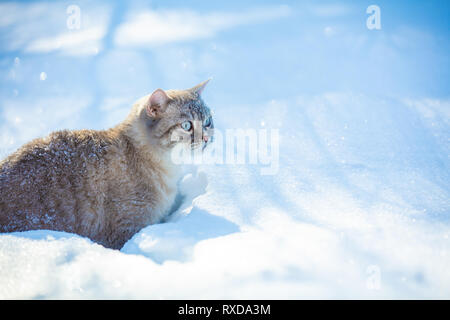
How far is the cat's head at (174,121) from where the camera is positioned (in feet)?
7.49

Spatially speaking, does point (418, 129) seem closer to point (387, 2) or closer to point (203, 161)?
point (203, 161)

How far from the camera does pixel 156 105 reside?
2283mm

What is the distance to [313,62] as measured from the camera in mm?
4168

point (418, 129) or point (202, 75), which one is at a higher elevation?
point (202, 75)

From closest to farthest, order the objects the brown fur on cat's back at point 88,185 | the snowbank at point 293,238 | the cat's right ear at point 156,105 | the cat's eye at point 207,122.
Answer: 1. the snowbank at point 293,238
2. the brown fur on cat's back at point 88,185
3. the cat's right ear at point 156,105
4. the cat's eye at point 207,122

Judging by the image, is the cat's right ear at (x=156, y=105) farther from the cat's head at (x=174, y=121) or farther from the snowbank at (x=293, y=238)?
the snowbank at (x=293, y=238)

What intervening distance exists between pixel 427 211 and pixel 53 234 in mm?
2152

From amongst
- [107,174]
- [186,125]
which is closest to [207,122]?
[186,125]

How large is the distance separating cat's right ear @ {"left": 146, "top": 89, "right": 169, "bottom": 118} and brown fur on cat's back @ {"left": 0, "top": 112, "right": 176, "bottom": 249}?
16cm

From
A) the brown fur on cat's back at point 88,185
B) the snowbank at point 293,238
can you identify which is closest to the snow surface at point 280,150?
the snowbank at point 293,238

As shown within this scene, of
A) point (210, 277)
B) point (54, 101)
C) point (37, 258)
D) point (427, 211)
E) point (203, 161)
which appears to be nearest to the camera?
point (210, 277)

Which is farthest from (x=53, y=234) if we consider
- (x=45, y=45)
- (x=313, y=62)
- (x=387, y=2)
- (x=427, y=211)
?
(x=387, y=2)

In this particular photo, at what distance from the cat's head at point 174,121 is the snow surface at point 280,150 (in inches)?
15.8

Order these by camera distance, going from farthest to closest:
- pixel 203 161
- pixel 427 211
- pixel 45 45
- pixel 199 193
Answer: pixel 45 45 < pixel 203 161 < pixel 199 193 < pixel 427 211
